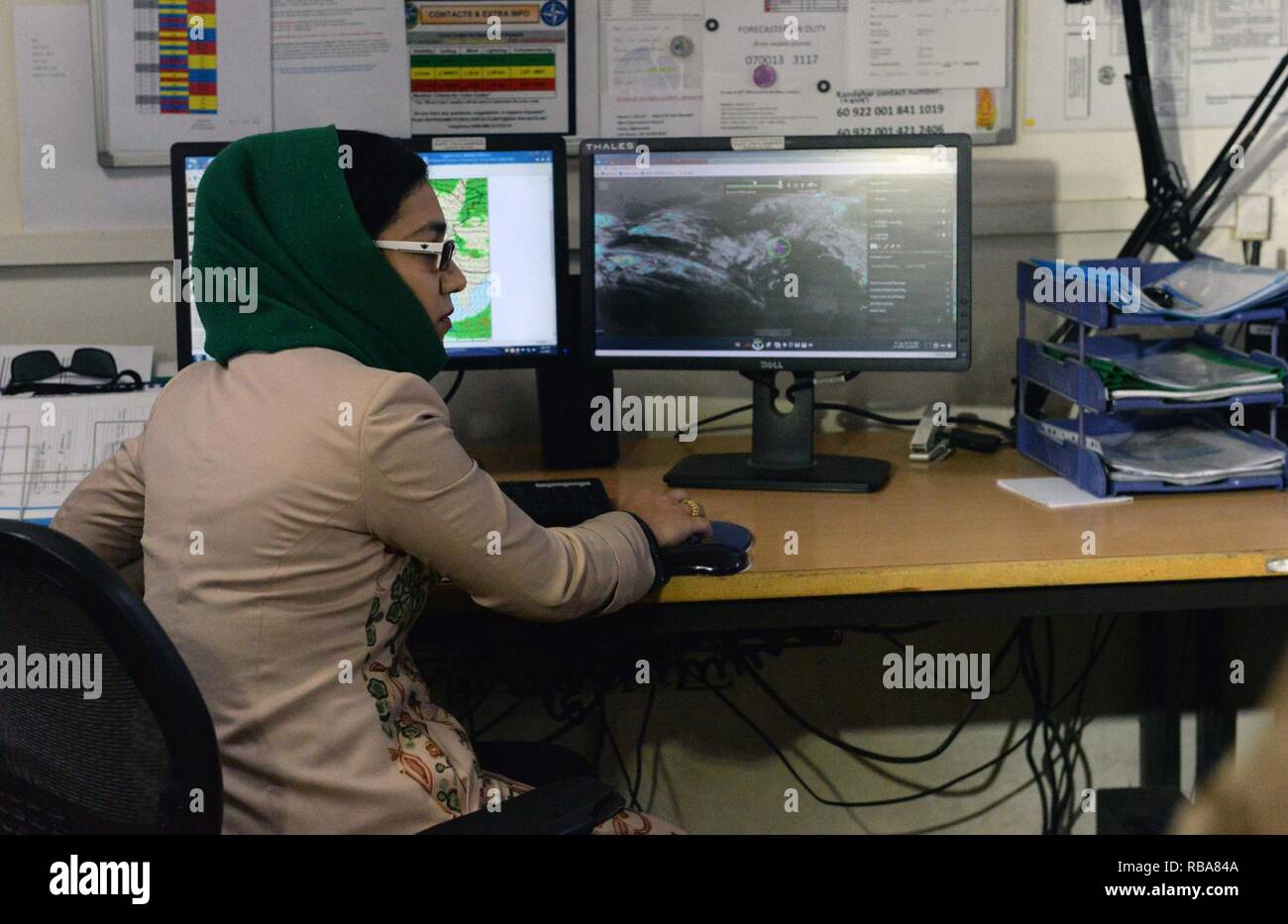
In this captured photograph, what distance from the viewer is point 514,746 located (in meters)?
1.57

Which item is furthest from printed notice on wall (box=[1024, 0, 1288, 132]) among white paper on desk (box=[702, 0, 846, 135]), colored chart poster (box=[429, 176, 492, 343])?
colored chart poster (box=[429, 176, 492, 343])

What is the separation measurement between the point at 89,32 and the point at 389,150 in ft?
3.54

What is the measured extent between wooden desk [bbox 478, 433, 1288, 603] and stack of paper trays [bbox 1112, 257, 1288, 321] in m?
0.25

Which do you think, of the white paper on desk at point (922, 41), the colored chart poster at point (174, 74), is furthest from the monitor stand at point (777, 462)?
the colored chart poster at point (174, 74)

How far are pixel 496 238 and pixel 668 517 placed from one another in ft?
2.00

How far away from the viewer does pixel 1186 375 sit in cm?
183

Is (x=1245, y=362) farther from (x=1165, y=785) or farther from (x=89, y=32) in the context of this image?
(x=89, y=32)

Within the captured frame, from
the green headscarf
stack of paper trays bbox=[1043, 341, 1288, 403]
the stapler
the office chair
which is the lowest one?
the office chair

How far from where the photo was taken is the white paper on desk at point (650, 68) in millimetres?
2115

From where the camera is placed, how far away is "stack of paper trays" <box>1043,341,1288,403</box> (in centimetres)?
175

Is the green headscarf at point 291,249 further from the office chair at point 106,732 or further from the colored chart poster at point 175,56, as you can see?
the colored chart poster at point 175,56

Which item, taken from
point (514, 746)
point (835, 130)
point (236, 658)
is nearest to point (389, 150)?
point (236, 658)

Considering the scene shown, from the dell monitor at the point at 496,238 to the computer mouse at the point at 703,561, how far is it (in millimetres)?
561

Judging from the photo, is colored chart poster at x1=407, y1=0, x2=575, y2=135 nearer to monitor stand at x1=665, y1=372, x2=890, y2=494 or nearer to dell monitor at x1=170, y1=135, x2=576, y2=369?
dell monitor at x1=170, y1=135, x2=576, y2=369
